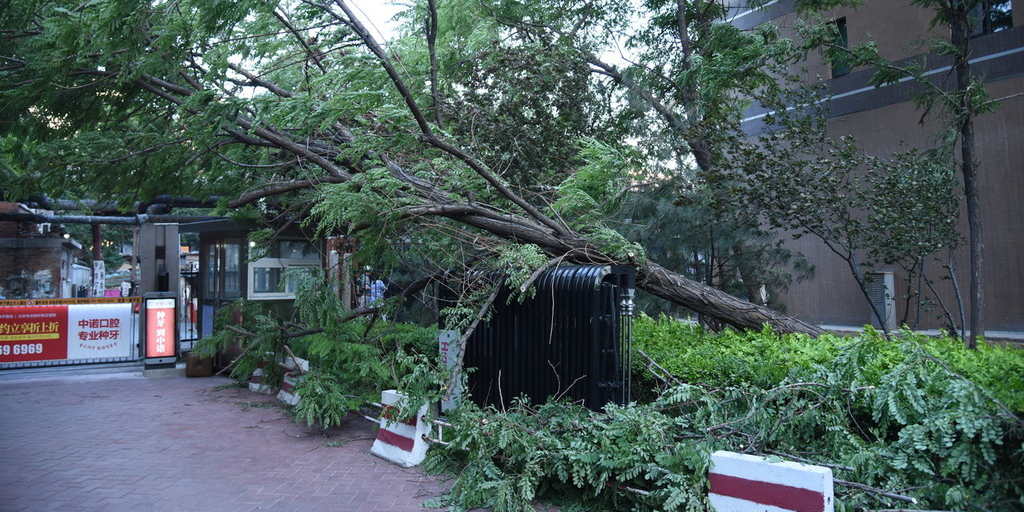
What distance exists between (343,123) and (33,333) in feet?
25.1

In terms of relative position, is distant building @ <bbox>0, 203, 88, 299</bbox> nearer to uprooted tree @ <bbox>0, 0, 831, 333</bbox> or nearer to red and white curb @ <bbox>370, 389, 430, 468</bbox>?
uprooted tree @ <bbox>0, 0, 831, 333</bbox>

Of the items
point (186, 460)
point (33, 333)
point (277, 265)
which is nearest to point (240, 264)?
point (277, 265)

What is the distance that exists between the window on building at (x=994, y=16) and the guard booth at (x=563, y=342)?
51.8 ft

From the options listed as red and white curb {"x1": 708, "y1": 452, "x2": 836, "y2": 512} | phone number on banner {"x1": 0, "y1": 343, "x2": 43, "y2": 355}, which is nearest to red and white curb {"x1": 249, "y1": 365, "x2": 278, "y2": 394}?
phone number on banner {"x1": 0, "y1": 343, "x2": 43, "y2": 355}

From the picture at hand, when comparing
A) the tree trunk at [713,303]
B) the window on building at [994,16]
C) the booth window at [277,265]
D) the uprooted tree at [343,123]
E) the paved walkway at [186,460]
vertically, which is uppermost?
the window on building at [994,16]

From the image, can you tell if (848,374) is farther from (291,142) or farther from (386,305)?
→ (291,142)

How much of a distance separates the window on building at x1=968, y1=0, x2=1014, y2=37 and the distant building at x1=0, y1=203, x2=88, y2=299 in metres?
30.4

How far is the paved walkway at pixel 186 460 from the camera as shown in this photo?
18.1 ft

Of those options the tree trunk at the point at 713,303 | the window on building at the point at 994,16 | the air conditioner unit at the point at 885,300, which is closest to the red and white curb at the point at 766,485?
the tree trunk at the point at 713,303

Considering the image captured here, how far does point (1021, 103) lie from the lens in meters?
16.8

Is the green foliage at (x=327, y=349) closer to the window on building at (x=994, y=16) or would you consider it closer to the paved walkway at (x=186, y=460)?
the paved walkway at (x=186, y=460)

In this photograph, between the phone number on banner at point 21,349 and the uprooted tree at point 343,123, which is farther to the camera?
the phone number on banner at point 21,349

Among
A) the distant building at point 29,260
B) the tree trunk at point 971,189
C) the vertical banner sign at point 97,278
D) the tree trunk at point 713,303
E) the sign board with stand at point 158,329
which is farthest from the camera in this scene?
the vertical banner sign at point 97,278

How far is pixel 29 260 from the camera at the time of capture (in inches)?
985
